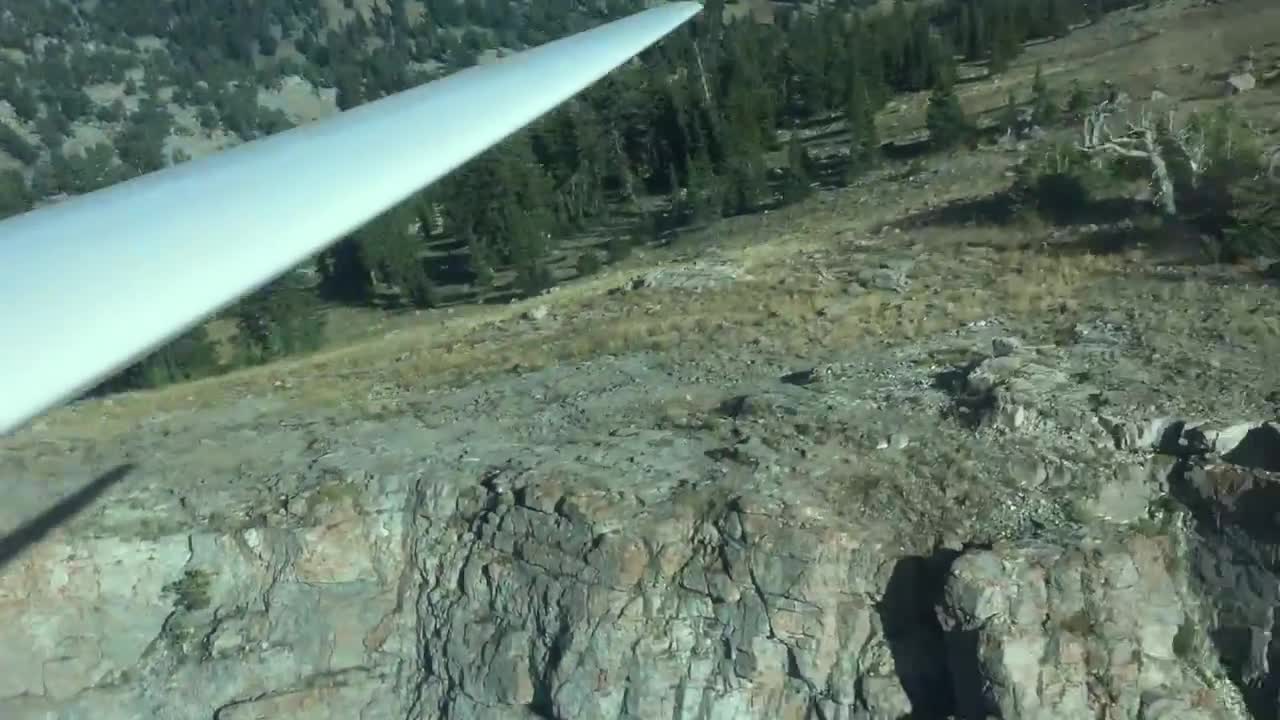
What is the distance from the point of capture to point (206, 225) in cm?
575

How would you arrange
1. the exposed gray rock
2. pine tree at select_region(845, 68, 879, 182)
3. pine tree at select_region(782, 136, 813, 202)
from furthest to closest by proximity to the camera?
pine tree at select_region(845, 68, 879, 182), pine tree at select_region(782, 136, 813, 202), the exposed gray rock

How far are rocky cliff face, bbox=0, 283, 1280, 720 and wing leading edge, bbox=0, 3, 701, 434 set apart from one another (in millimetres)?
7978

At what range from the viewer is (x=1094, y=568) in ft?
46.6

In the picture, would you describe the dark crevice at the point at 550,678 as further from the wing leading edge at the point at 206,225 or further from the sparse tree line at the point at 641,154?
the wing leading edge at the point at 206,225

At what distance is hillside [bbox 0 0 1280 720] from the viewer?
1445 cm

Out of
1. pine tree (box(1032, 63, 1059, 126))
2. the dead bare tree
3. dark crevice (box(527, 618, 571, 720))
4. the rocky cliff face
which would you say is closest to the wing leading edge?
the rocky cliff face

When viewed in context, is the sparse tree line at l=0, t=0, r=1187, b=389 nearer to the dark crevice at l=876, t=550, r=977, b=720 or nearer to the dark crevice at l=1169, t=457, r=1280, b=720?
the dark crevice at l=876, t=550, r=977, b=720

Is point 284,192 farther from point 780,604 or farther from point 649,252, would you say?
point 649,252

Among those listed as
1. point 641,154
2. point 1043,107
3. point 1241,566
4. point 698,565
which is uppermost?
point 641,154

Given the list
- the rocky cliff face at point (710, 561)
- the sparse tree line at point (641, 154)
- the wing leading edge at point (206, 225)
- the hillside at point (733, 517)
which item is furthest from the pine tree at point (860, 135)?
the wing leading edge at point (206, 225)

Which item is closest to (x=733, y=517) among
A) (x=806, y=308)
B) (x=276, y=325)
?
(x=806, y=308)

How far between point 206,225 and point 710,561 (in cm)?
1057

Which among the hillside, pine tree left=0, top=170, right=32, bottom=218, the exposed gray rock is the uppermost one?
pine tree left=0, top=170, right=32, bottom=218

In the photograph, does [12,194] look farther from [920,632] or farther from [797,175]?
[920,632]
